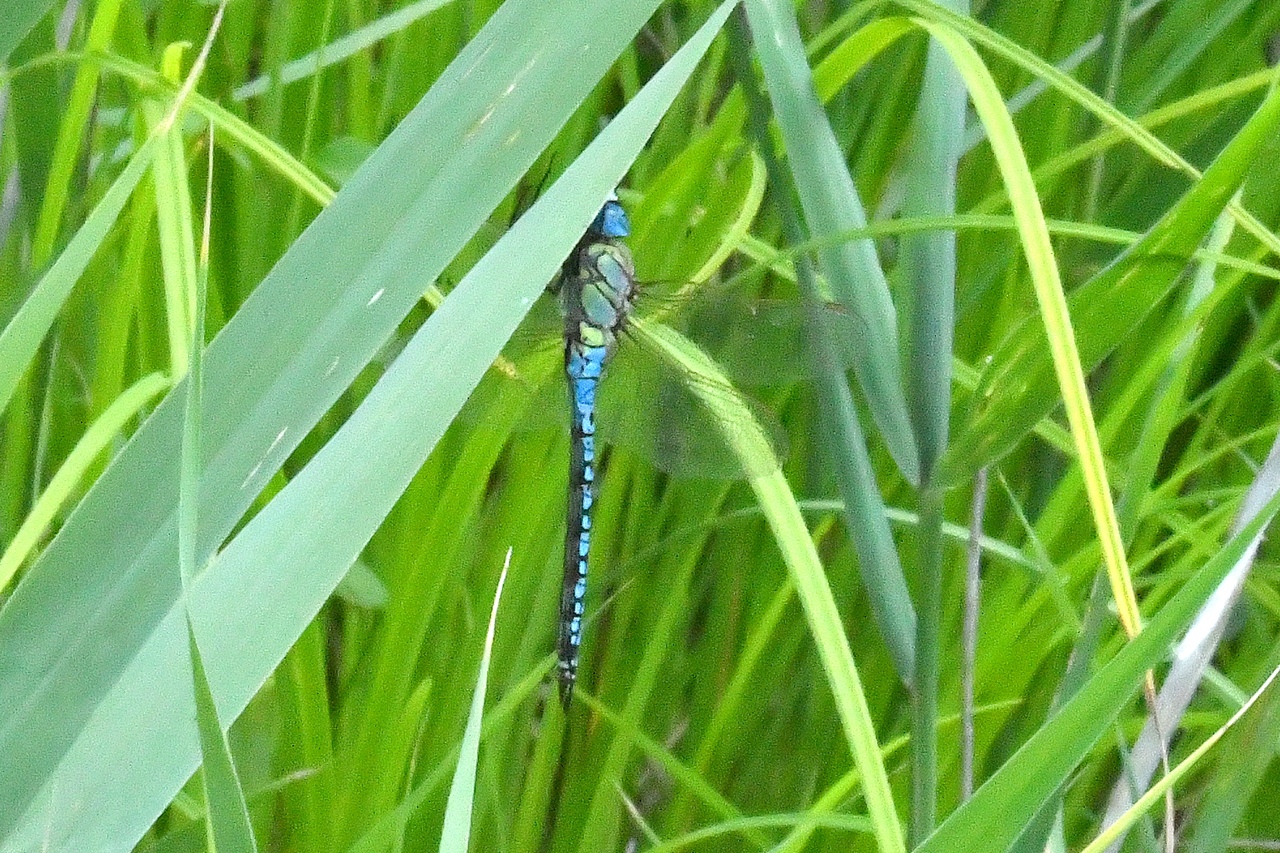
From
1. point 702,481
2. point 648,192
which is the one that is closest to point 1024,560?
point 702,481

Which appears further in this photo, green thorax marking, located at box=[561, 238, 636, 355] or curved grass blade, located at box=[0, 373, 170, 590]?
green thorax marking, located at box=[561, 238, 636, 355]

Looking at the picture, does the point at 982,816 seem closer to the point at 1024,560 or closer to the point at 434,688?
the point at 1024,560

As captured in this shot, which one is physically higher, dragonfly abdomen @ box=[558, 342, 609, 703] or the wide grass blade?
the wide grass blade

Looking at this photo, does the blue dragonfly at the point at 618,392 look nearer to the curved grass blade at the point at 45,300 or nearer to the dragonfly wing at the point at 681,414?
the dragonfly wing at the point at 681,414

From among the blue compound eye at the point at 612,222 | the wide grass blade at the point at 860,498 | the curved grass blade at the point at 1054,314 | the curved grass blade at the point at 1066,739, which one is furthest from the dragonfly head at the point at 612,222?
the curved grass blade at the point at 1066,739

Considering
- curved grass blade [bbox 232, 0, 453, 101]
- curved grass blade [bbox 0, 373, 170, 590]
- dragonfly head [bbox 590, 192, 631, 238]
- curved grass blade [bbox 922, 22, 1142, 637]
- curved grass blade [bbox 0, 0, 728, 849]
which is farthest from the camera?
dragonfly head [bbox 590, 192, 631, 238]

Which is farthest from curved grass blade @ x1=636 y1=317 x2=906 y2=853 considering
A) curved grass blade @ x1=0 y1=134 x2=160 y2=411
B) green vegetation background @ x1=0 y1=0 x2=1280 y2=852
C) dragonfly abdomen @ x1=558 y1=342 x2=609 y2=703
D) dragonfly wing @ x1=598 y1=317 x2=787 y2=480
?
curved grass blade @ x1=0 y1=134 x2=160 y2=411

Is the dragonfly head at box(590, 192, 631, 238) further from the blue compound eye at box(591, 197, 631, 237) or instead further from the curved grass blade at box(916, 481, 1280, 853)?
the curved grass blade at box(916, 481, 1280, 853)

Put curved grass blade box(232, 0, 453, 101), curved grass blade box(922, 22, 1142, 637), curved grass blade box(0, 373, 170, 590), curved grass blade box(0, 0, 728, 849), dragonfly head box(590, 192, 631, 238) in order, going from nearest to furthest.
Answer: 1. curved grass blade box(0, 0, 728, 849)
2. curved grass blade box(922, 22, 1142, 637)
3. curved grass blade box(0, 373, 170, 590)
4. curved grass blade box(232, 0, 453, 101)
5. dragonfly head box(590, 192, 631, 238)

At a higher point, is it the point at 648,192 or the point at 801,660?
the point at 648,192
